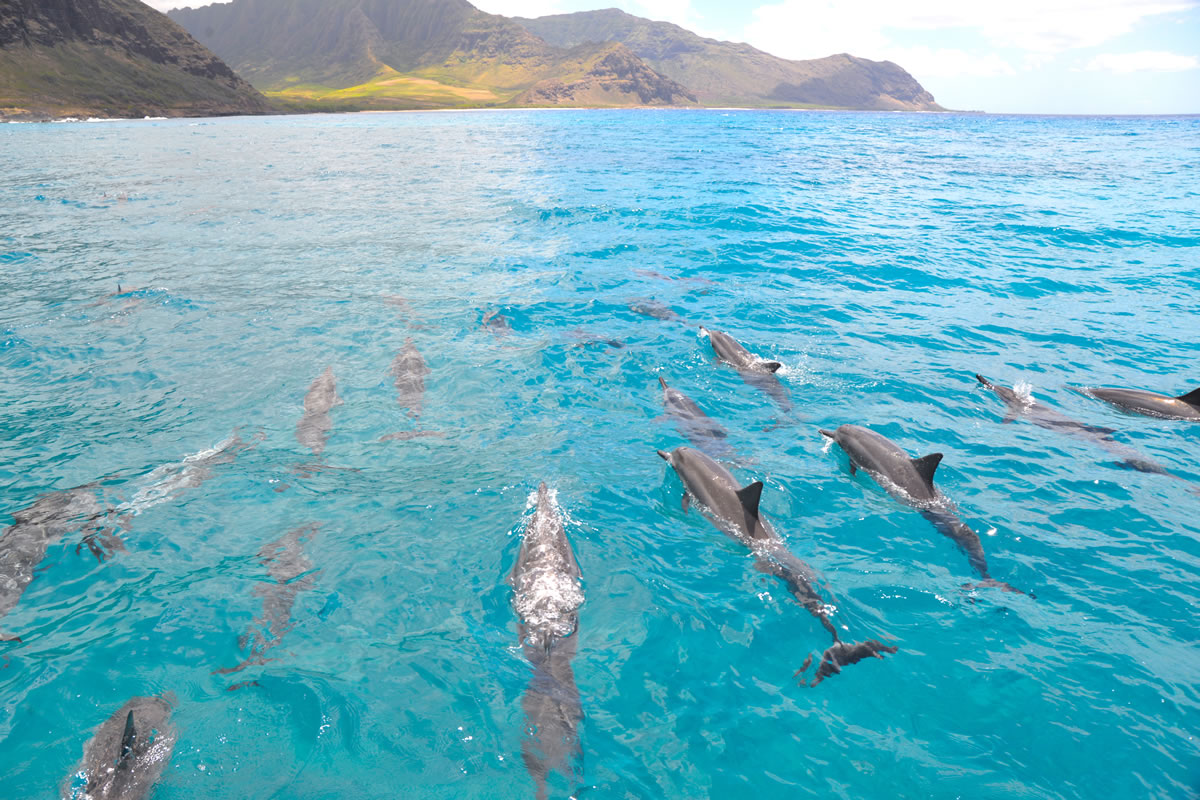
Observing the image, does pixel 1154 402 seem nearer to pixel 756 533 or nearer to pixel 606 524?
pixel 756 533

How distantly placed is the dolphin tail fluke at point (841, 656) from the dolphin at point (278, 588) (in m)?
5.71

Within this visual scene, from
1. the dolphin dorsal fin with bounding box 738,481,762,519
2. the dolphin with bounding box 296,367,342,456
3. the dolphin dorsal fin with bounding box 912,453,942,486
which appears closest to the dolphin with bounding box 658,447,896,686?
the dolphin dorsal fin with bounding box 738,481,762,519

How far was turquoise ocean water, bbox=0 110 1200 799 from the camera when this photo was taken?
5512 millimetres

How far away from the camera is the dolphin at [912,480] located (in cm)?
802

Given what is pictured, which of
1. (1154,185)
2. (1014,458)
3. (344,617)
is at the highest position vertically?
(1154,185)

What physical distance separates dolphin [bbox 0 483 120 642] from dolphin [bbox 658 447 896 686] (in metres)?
7.85

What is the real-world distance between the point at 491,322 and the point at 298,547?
30.1 feet

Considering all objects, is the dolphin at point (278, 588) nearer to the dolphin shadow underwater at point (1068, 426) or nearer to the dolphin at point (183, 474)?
the dolphin at point (183, 474)

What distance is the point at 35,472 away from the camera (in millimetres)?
9320

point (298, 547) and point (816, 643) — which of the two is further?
point (298, 547)

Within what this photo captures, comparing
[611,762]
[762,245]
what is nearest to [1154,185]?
[762,245]

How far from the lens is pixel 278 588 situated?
7.29 metres

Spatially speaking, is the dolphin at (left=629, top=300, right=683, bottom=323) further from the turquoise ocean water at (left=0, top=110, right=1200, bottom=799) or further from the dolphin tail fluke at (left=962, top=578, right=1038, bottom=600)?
the dolphin tail fluke at (left=962, top=578, right=1038, bottom=600)

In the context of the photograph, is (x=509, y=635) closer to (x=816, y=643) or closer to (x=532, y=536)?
(x=532, y=536)
